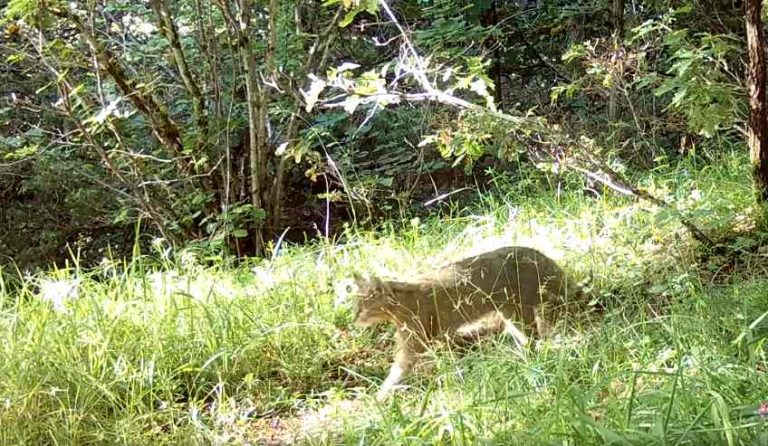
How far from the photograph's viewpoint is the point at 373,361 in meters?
3.25

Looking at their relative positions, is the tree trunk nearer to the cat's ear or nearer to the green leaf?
the cat's ear

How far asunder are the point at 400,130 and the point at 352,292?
3679mm

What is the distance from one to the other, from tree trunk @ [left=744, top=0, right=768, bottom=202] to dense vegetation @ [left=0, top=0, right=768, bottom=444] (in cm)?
1

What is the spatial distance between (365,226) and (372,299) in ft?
8.92

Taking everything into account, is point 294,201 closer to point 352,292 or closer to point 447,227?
point 447,227

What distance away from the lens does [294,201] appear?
22.6 ft

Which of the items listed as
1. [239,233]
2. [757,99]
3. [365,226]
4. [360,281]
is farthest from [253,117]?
[757,99]

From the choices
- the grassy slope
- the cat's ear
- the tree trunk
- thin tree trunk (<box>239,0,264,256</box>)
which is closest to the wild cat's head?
the cat's ear

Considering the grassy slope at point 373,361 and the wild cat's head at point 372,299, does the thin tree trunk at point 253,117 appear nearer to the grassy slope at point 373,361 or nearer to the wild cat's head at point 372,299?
the grassy slope at point 373,361

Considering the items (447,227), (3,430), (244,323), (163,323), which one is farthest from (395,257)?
(3,430)

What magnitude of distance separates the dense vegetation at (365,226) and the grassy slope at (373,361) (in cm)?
1

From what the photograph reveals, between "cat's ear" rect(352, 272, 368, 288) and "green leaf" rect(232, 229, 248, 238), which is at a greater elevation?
"cat's ear" rect(352, 272, 368, 288)

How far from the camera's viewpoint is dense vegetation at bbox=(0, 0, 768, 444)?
2.44m

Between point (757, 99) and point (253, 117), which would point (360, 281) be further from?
point (253, 117)
